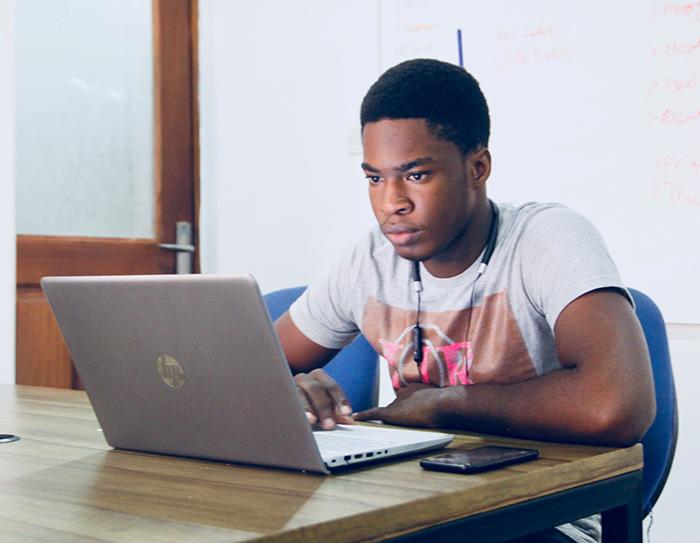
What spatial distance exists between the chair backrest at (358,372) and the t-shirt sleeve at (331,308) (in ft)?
0.22

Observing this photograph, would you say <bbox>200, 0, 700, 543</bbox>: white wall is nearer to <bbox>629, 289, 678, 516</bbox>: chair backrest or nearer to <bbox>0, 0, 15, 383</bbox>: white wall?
<bbox>0, 0, 15, 383</bbox>: white wall

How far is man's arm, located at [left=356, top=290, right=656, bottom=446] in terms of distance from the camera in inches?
45.6

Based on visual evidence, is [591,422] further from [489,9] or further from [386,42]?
[386,42]

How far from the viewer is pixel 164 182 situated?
3.21 m

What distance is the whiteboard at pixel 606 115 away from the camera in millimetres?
2330

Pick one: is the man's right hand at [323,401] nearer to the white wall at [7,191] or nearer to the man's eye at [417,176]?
the man's eye at [417,176]

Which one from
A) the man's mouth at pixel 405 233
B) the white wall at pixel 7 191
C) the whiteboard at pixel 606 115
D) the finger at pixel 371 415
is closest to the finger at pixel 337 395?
the finger at pixel 371 415

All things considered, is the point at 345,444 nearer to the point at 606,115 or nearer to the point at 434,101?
the point at 434,101

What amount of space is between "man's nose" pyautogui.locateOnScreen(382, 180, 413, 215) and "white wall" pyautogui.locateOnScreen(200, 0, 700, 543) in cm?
154

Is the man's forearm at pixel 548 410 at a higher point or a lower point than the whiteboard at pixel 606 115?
lower

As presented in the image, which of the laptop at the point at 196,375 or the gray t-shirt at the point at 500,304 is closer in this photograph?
the laptop at the point at 196,375

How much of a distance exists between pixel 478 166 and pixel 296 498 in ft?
2.76

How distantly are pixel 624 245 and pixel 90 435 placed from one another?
5.18 feet

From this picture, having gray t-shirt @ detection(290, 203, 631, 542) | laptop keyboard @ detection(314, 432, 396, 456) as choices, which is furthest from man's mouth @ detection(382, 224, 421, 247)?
laptop keyboard @ detection(314, 432, 396, 456)
